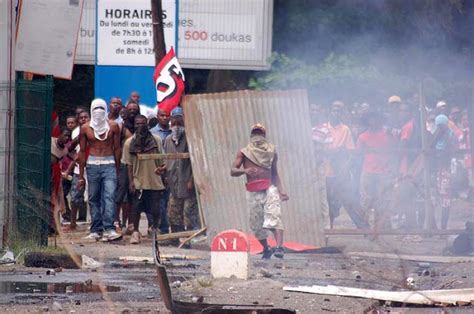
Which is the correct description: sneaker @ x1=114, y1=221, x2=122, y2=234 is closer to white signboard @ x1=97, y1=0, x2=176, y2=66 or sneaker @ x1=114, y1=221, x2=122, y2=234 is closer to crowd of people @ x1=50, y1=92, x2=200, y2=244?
crowd of people @ x1=50, y1=92, x2=200, y2=244

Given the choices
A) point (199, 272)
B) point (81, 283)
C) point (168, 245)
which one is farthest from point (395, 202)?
point (81, 283)

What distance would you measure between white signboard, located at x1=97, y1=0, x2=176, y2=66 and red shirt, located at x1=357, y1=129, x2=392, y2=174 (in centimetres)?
677

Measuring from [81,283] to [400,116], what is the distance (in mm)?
6610

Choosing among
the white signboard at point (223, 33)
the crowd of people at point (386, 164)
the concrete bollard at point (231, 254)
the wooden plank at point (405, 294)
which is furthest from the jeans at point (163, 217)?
the white signboard at point (223, 33)

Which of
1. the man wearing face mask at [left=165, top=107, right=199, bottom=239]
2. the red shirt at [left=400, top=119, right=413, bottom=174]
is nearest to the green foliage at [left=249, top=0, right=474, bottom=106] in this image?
the red shirt at [left=400, top=119, right=413, bottom=174]

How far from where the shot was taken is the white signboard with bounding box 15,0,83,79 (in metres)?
12.3

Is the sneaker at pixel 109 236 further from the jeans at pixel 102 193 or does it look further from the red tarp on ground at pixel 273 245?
the red tarp on ground at pixel 273 245

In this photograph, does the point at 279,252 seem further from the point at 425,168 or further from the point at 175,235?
the point at 425,168

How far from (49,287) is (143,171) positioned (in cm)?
448

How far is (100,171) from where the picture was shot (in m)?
14.1

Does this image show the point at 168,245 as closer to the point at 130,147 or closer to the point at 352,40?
the point at 130,147

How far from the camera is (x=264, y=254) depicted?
12.4 m

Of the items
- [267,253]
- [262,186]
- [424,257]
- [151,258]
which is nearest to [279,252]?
[267,253]

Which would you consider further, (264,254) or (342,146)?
(342,146)
